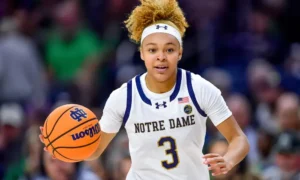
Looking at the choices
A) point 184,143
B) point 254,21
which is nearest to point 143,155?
point 184,143

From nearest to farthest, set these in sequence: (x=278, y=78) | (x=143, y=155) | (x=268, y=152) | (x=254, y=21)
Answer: (x=143, y=155), (x=268, y=152), (x=278, y=78), (x=254, y=21)

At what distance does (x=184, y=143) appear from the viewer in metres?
7.89

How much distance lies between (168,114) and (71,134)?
825 millimetres

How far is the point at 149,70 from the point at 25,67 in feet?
21.3

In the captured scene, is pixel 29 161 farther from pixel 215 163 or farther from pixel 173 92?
pixel 215 163

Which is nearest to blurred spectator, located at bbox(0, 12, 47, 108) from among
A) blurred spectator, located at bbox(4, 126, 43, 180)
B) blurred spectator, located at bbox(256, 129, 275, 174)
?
blurred spectator, located at bbox(4, 126, 43, 180)

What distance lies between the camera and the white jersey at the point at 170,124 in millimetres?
7895

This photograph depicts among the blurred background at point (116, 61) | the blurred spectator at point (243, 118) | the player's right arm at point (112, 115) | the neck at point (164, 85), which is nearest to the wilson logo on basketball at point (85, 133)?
the player's right arm at point (112, 115)

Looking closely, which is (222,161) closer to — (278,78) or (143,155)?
(143,155)

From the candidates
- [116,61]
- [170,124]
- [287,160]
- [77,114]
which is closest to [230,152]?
[170,124]

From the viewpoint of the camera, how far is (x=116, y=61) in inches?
570

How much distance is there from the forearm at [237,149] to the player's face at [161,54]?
30.7 inches

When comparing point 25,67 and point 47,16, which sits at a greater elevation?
point 47,16

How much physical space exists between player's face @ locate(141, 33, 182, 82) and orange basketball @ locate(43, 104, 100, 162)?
67 cm
